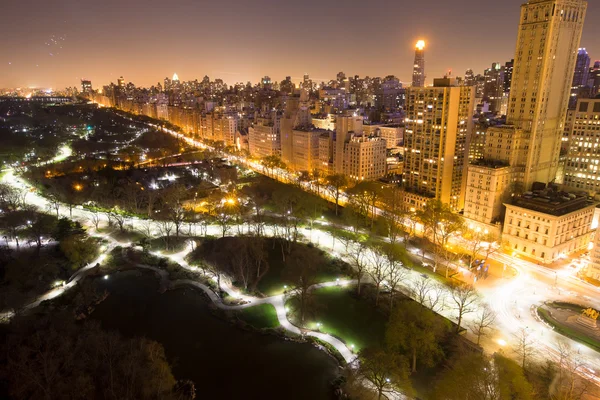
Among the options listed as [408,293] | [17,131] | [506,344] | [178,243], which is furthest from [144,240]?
[17,131]

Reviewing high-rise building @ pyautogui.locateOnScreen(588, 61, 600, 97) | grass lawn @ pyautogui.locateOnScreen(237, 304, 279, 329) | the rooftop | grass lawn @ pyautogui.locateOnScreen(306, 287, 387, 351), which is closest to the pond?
grass lawn @ pyautogui.locateOnScreen(237, 304, 279, 329)

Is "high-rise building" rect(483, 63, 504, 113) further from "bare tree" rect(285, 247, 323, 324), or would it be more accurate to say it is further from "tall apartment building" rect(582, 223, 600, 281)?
"bare tree" rect(285, 247, 323, 324)

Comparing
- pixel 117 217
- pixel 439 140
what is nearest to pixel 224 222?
pixel 117 217

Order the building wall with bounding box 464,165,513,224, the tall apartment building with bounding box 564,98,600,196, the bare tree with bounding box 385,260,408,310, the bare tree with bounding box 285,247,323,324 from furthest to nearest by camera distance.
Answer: the tall apartment building with bounding box 564,98,600,196
the building wall with bounding box 464,165,513,224
the bare tree with bounding box 385,260,408,310
the bare tree with bounding box 285,247,323,324

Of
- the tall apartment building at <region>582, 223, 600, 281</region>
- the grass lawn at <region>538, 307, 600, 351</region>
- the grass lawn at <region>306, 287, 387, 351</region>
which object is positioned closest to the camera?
the grass lawn at <region>538, 307, 600, 351</region>

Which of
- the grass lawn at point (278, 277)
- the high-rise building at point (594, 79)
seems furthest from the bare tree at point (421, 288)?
the high-rise building at point (594, 79)
